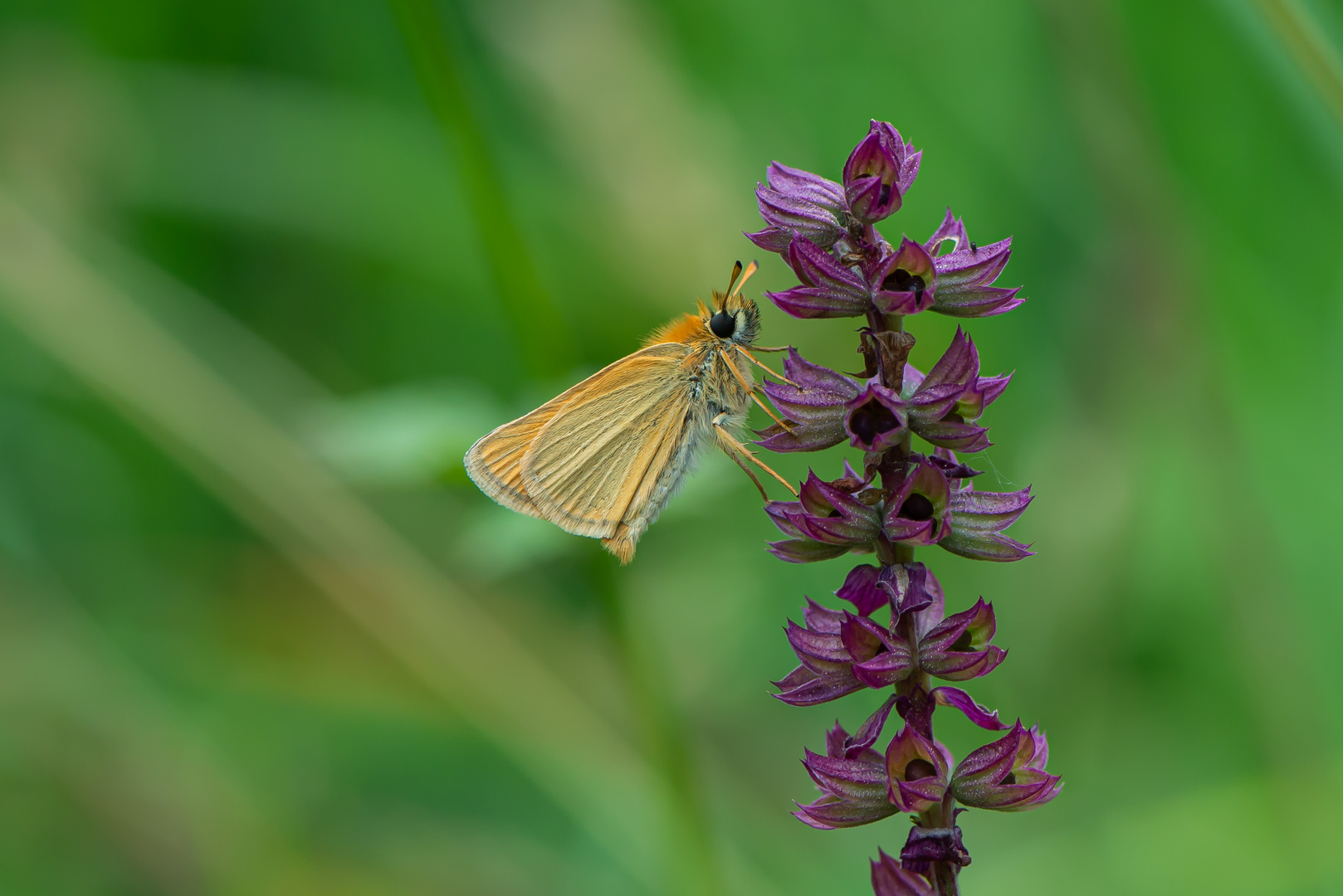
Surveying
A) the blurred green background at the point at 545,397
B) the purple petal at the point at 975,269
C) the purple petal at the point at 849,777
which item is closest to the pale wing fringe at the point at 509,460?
the blurred green background at the point at 545,397

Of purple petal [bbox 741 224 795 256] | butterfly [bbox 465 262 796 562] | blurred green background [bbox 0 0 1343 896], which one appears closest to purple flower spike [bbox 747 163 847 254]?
purple petal [bbox 741 224 795 256]

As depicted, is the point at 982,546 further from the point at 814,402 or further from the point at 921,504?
the point at 814,402

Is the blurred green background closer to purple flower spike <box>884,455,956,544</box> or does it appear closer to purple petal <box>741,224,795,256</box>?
purple petal <box>741,224,795,256</box>

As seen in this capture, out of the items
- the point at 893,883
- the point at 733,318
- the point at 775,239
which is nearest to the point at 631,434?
the point at 733,318

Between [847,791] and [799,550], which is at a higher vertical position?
[799,550]

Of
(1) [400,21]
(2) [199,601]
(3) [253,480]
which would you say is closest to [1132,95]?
(1) [400,21]
